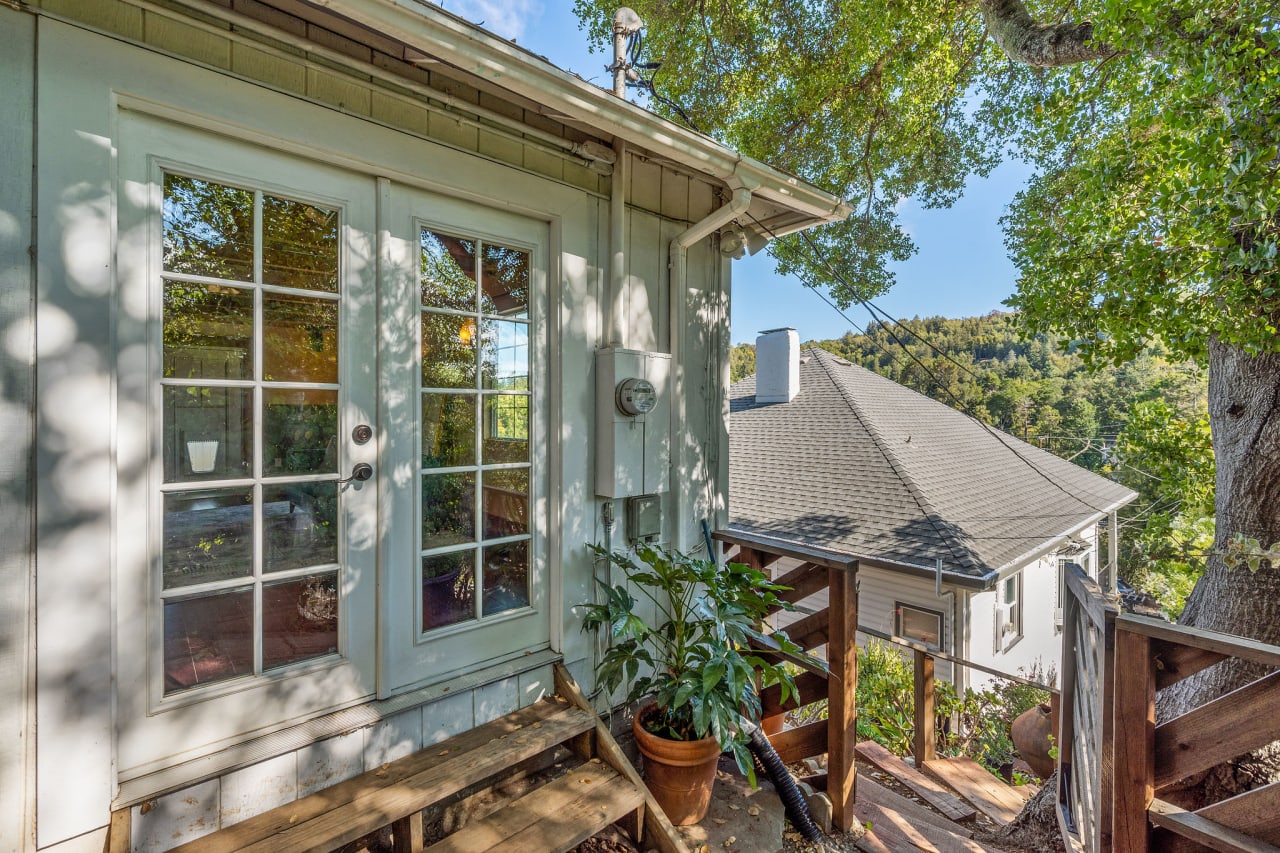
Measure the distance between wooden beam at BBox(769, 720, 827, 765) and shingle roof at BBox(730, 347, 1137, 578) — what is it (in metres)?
3.24

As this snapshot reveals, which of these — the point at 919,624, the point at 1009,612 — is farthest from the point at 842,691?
the point at 1009,612

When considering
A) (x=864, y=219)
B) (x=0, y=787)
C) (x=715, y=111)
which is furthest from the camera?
(x=864, y=219)

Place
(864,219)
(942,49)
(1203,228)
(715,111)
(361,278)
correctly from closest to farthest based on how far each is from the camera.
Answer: (361,278)
(1203,228)
(942,49)
(715,111)
(864,219)

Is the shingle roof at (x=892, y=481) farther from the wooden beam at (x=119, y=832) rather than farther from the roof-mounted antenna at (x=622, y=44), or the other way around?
the wooden beam at (x=119, y=832)

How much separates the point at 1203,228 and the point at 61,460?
13.4ft

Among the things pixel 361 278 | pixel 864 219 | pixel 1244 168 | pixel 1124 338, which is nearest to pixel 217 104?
pixel 361 278

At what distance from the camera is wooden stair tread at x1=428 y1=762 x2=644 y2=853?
1.67 metres

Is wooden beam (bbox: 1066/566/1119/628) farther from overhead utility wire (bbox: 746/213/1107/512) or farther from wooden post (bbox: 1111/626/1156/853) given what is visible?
overhead utility wire (bbox: 746/213/1107/512)

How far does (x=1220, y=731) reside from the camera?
157cm

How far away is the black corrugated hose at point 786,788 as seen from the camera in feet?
7.54

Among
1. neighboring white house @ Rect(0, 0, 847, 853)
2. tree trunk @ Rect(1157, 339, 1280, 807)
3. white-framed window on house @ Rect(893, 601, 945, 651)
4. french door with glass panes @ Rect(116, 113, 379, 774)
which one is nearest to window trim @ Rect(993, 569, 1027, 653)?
white-framed window on house @ Rect(893, 601, 945, 651)

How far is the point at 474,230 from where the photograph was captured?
2.16 meters

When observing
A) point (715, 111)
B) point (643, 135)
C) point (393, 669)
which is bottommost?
point (393, 669)

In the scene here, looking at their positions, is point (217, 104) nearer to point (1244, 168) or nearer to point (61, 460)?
point (61, 460)
